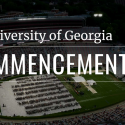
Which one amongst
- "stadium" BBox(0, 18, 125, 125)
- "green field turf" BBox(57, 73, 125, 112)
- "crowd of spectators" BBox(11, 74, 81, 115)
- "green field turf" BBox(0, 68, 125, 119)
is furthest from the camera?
"green field turf" BBox(57, 73, 125, 112)

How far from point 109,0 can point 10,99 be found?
109247 mm

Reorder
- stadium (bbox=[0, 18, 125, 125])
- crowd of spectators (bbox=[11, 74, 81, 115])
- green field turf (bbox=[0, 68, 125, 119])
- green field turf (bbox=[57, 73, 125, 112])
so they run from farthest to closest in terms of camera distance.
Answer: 1. green field turf (bbox=[57, 73, 125, 112])
2. green field turf (bbox=[0, 68, 125, 119])
3. crowd of spectators (bbox=[11, 74, 81, 115])
4. stadium (bbox=[0, 18, 125, 125])

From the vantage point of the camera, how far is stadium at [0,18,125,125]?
43969 mm

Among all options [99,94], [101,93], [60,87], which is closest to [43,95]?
[60,87]

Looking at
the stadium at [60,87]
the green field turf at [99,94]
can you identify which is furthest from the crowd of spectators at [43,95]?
the green field turf at [99,94]

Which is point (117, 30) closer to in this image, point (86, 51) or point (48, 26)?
point (86, 51)

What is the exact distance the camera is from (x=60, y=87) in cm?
5481

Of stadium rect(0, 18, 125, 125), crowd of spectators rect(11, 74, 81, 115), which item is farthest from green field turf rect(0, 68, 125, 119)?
crowd of spectators rect(11, 74, 81, 115)

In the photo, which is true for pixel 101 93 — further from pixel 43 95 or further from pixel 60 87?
pixel 43 95

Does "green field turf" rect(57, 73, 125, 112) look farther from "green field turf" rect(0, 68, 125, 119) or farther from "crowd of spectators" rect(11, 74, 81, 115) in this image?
"crowd of spectators" rect(11, 74, 81, 115)

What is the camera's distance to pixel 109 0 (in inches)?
5694

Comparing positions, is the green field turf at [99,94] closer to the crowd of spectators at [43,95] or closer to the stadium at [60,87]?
the stadium at [60,87]

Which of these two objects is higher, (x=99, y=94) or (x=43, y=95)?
(x=43, y=95)

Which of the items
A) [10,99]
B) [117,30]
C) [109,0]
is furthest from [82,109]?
[109,0]
